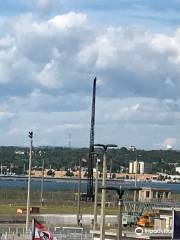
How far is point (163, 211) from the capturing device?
89125mm

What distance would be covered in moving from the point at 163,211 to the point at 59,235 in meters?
28.1

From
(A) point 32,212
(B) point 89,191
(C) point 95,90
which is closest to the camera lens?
(A) point 32,212

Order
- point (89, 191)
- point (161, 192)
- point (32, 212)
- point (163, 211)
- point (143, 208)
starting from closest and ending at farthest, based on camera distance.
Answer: point (163, 211) → point (32, 212) → point (143, 208) → point (161, 192) → point (89, 191)

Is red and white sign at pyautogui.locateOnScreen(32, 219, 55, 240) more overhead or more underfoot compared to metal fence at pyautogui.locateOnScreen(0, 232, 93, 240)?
more overhead

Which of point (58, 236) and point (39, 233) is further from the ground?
point (39, 233)

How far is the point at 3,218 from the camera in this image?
308 feet

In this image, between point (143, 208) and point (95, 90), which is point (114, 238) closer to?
point (143, 208)

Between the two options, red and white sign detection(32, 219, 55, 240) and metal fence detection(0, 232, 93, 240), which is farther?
metal fence detection(0, 232, 93, 240)

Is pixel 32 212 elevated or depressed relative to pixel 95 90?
→ depressed

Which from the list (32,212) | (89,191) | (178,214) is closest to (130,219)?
(32,212)

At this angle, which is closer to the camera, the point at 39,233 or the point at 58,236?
the point at 39,233

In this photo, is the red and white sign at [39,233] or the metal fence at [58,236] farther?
the metal fence at [58,236]

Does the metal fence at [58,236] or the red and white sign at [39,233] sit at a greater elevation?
the red and white sign at [39,233]

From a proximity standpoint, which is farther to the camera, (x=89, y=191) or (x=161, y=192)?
(x=89, y=191)
